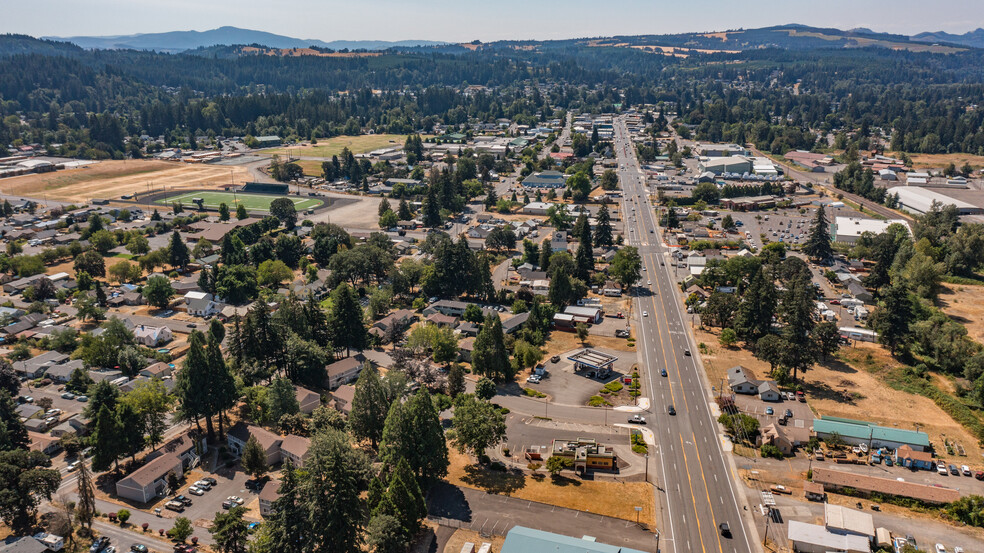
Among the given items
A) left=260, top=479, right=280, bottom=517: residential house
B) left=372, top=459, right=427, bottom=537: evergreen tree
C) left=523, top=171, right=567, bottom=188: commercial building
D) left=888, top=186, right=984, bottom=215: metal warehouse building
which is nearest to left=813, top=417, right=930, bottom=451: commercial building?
left=372, top=459, right=427, bottom=537: evergreen tree

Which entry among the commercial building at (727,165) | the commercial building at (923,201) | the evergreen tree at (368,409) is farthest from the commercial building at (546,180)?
the evergreen tree at (368,409)

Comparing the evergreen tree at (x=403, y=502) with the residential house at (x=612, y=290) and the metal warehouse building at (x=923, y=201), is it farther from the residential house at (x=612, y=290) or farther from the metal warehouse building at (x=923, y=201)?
the metal warehouse building at (x=923, y=201)

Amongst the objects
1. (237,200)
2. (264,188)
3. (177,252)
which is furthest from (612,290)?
(264,188)

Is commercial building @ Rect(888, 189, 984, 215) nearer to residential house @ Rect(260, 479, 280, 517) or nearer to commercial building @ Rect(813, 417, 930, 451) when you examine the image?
commercial building @ Rect(813, 417, 930, 451)

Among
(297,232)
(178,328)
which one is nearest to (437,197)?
(297,232)

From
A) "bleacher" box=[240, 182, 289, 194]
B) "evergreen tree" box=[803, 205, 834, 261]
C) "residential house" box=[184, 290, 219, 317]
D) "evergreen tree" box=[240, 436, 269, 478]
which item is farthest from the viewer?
"bleacher" box=[240, 182, 289, 194]

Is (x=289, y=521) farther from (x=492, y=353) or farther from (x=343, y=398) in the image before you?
(x=492, y=353)
